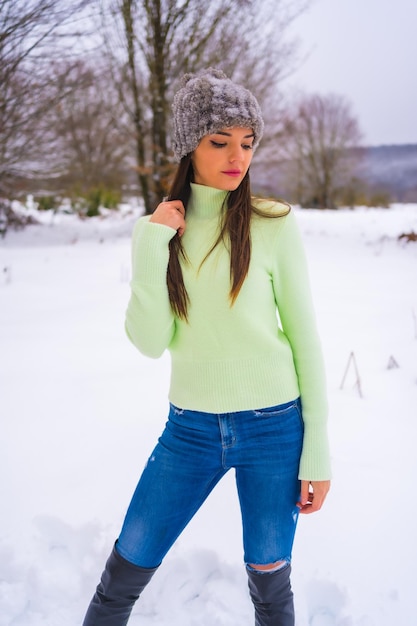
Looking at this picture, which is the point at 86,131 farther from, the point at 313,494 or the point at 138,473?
the point at 313,494

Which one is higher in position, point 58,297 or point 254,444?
point 254,444

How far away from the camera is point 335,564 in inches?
79.5

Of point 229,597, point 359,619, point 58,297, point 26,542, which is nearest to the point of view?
point 359,619

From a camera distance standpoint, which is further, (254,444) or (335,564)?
(335,564)

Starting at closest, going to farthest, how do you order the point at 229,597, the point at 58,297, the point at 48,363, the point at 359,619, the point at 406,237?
the point at 359,619 → the point at 229,597 → the point at 48,363 → the point at 58,297 → the point at 406,237

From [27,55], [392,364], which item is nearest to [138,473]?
[392,364]

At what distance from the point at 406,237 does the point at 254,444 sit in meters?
7.62

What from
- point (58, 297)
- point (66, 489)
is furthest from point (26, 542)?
point (58, 297)

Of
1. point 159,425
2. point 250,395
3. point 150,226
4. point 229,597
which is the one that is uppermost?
point 150,226

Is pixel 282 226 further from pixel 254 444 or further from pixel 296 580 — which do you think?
pixel 296 580

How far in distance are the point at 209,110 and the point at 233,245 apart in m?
0.37

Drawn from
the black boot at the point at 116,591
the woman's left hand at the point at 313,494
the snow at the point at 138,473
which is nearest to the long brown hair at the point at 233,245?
the woman's left hand at the point at 313,494

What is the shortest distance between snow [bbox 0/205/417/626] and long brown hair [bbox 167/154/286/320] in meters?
1.23

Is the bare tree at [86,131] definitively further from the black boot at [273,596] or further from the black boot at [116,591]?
the black boot at [273,596]
